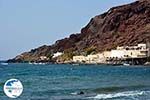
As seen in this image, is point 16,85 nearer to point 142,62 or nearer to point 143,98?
point 143,98

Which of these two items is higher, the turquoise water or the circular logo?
the circular logo

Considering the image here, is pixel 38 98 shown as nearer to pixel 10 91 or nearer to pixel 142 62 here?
pixel 10 91

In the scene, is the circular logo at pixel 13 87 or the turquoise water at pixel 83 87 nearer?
the circular logo at pixel 13 87

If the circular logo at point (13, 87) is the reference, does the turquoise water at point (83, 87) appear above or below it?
below

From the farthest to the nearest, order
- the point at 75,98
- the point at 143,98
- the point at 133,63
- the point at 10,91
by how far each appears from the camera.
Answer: the point at 133,63
the point at 75,98
the point at 143,98
the point at 10,91

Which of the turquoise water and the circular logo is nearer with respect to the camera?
the circular logo

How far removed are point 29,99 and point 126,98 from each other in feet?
25.4

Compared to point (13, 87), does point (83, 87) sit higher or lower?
lower

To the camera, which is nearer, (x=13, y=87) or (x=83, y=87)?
(x=13, y=87)

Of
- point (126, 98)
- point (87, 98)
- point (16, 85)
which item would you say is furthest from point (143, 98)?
point (16, 85)

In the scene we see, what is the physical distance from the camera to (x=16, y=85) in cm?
1375

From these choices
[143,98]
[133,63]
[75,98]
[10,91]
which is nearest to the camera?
[10,91]

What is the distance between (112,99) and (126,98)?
1178 mm

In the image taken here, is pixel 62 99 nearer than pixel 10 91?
No
